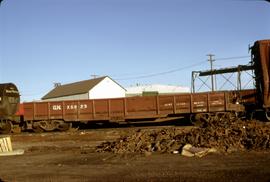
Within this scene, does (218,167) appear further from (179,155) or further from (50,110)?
(50,110)

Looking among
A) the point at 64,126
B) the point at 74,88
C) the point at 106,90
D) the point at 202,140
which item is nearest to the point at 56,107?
the point at 64,126

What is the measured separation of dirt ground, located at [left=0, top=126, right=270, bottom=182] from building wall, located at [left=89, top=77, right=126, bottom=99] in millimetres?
59044

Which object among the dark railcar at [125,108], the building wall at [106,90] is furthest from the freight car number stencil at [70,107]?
the building wall at [106,90]

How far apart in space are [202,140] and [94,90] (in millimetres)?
60793

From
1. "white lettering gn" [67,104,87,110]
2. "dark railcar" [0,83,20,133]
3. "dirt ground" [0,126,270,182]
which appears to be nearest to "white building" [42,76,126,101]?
"dark railcar" [0,83,20,133]

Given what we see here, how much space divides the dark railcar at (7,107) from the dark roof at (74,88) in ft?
142

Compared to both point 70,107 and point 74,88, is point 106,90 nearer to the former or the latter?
point 74,88

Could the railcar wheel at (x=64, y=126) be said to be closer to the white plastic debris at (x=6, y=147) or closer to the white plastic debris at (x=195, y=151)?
the white plastic debris at (x=6, y=147)

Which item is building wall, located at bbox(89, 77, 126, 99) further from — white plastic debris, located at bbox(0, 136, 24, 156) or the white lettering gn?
white plastic debris, located at bbox(0, 136, 24, 156)

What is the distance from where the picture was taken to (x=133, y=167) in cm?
1234

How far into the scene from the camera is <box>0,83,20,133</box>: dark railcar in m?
30.1

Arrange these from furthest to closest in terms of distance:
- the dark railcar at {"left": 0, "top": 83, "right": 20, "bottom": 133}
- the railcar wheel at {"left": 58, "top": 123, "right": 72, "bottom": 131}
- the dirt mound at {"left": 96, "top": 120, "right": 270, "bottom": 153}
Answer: the railcar wheel at {"left": 58, "top": 123, "right": 72, "bottom": 131} → the dark railcar at {"left": 0, "top": 83, "right": 20, "bottom": 133} → the dirt mound at {"left": 96, "top": 120, "right": 270, "bottom": 153}

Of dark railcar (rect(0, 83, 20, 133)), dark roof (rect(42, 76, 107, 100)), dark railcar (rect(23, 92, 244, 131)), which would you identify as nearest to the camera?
dark railcar (rect(23, 92, 244, 131))

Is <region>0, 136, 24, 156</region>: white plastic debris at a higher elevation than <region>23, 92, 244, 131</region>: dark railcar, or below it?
below
